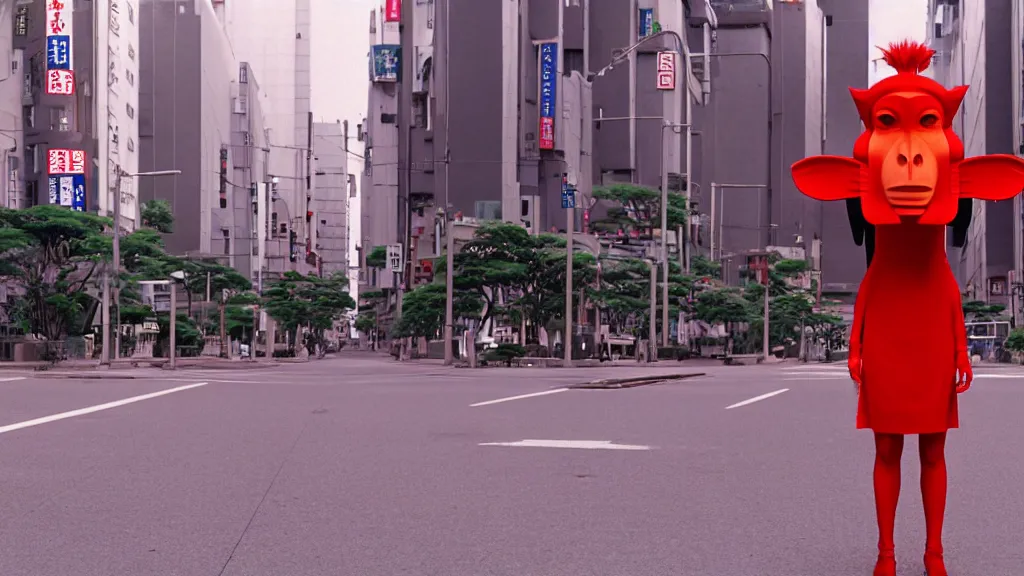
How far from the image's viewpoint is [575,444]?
451 inches

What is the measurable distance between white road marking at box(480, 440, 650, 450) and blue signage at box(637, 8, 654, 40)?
106055 mm

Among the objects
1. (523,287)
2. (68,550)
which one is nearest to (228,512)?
(68,550)

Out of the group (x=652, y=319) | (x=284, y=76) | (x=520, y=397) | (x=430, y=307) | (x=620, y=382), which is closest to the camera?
(x=520, y=397)

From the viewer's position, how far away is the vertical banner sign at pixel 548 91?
309 feet

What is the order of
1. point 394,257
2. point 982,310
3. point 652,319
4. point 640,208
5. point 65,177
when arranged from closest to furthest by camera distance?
Answer: point 652,319 → point 65,177 → point 640,208 → point 982,310 → point 394,257

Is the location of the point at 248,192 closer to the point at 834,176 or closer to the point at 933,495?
the point at 834,176

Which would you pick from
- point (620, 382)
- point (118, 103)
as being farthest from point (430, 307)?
point (620, 382)

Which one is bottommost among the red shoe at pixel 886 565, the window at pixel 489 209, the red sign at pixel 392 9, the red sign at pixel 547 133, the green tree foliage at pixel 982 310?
the red shoe at pixel 886 565

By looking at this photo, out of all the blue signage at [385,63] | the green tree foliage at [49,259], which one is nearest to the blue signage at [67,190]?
the green tree foliage at [49,259]

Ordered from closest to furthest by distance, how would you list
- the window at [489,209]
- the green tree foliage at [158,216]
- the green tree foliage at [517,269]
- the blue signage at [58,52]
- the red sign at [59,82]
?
the green tree foliage at [517,269] → the blue signage at [58,52] → the red sign at [59,82] → the window at [489,209] → the green tree foliage at [158,216]

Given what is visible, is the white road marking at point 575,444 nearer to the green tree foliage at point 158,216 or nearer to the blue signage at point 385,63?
the green tree foliage at point 158,216

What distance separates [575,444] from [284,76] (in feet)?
593

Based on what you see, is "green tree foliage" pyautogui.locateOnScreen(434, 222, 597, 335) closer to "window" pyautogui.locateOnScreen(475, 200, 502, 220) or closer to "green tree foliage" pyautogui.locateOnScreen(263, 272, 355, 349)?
"window" pyautogui.locateOnScreen(475, 200, 502, 220)

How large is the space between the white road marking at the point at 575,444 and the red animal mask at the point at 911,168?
5766mm
